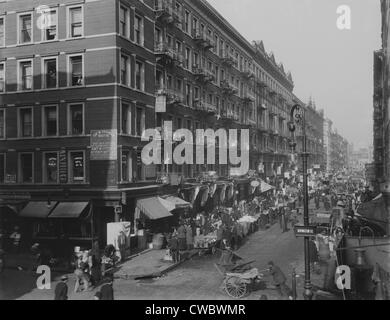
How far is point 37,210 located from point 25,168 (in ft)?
10.2

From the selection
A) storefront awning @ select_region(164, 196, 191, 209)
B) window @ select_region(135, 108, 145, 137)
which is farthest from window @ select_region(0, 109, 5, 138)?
storefront awning @ select_region(164, 196, 191, 209)

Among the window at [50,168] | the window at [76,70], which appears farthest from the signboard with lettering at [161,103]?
the window at [50,168]

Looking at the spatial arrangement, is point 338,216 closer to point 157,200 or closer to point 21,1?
point 157,200

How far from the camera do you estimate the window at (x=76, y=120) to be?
25.5 m

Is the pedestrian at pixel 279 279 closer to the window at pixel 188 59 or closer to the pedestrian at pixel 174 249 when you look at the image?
the pedestrian at pixel 174 249

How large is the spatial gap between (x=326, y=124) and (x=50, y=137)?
316ft

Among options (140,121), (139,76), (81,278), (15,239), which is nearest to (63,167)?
(15,239)

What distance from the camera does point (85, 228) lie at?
82.1 feet

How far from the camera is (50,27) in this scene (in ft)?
84.8

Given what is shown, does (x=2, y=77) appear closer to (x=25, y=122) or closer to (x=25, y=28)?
(x=25, y=122)

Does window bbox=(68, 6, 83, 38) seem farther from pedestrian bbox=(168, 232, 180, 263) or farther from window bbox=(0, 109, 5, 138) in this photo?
pedestrian bbox=(168, 232, 180, 263)

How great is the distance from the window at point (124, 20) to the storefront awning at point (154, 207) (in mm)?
10572
